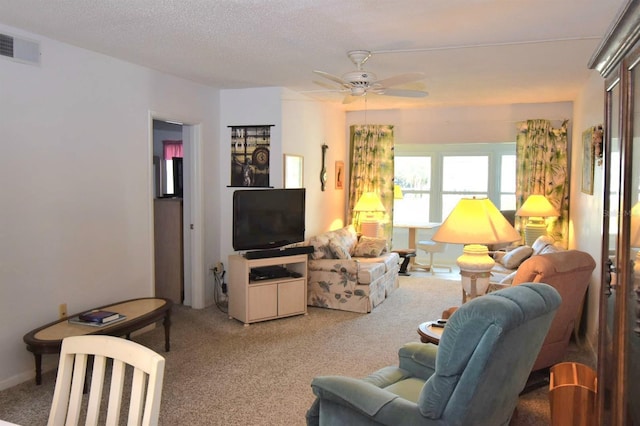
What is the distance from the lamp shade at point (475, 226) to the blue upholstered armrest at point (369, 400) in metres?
1.35

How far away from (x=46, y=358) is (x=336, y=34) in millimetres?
3162

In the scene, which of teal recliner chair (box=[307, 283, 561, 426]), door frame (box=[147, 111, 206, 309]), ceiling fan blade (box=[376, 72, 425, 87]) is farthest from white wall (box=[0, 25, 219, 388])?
teal recliner chair (box=[307, 283, 561, 426])

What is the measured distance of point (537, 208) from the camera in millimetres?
6242

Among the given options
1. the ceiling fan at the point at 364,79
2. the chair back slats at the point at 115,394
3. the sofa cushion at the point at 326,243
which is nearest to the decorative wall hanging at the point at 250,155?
the sofa cushion at the point at 326,243

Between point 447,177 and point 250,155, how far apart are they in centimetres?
402

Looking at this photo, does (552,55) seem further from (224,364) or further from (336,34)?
(224,364)

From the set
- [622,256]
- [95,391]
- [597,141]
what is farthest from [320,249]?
[95,391]

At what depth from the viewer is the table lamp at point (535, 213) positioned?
6.23 metres

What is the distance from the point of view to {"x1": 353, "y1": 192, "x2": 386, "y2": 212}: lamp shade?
7.02 meters

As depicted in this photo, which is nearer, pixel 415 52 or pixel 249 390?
pixel 249 390

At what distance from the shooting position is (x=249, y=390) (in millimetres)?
3402

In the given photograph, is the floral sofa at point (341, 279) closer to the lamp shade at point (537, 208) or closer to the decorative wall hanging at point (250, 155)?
the decorative wall hanging at point (250, 155)

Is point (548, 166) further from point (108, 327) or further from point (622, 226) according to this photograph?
point (108, 327)

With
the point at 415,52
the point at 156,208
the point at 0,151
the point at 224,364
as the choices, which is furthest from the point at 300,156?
the point at 0,151
